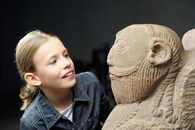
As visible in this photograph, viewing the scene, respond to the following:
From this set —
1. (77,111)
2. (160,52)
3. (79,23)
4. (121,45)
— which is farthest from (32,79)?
(79,23)

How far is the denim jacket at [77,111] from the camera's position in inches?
66.6

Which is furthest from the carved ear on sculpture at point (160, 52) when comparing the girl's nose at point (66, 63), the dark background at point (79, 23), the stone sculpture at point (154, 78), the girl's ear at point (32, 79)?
the dark background at point (79, 23)

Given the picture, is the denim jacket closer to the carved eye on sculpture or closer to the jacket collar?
the jacket collar

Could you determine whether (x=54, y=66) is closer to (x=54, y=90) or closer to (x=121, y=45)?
(x=54, y=90)

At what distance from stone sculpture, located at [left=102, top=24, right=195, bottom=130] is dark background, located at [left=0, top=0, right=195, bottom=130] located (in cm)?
236

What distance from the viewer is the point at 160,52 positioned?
1390mm

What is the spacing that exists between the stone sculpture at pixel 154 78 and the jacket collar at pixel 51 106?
327 millimetres

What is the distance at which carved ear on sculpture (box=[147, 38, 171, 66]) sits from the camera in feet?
4.50

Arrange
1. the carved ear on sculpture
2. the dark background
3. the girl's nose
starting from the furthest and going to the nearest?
1. the dark background
2. the girl's nose
3. the carved ear on sculpture

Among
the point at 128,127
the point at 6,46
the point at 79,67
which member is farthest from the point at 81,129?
the point at 6,46

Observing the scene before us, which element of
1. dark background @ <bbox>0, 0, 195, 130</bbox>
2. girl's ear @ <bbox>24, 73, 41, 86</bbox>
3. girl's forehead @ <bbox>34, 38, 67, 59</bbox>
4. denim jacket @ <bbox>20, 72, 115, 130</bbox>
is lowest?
dark background @ <bbox>0, 0, 195, 130</bbox>

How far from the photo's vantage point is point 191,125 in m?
1.39

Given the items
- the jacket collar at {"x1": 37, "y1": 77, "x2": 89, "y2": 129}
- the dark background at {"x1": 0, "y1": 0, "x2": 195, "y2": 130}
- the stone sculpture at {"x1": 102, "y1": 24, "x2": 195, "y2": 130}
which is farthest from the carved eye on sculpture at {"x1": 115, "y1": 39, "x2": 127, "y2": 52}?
the dark background at {"x1": 0, "y1": 0, "x2": 195, "y2": 130}

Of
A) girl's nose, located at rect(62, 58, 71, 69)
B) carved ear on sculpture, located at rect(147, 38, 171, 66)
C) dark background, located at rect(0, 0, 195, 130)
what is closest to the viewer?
carved ear on sculpture, located at rect(147, 38, 171, 66)
